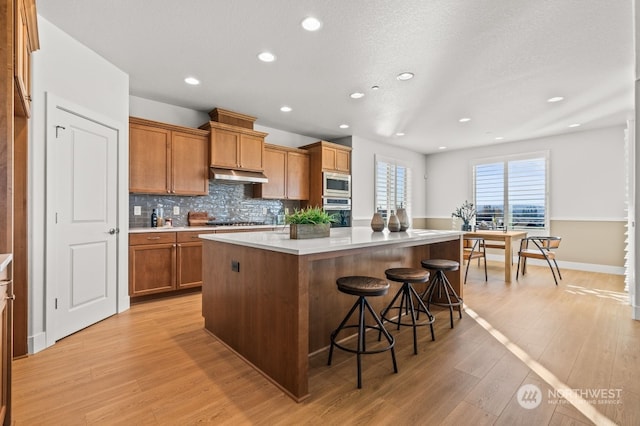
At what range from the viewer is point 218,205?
4.91m

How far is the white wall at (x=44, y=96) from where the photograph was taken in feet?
7.94

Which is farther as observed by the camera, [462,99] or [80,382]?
[462,99]

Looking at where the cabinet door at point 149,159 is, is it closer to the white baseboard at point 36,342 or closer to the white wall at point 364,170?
the white baseboard at point 36,342

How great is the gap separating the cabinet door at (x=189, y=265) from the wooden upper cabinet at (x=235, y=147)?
122 centimetres

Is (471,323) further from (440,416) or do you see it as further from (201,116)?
(201,116)

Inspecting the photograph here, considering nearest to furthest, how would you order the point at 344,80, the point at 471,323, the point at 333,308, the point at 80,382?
the point at 80,382
the point at 333,308
the point at 471,323
the point at 344,80

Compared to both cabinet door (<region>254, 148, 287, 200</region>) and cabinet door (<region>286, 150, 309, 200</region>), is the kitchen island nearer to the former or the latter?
cabinet door (<region>254, 148, 287, 200</region>)

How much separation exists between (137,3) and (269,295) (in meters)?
2.34

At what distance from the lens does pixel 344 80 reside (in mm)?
3582

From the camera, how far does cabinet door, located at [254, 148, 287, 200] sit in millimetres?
5176

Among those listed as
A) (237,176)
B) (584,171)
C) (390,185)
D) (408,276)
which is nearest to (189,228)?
(237,176)

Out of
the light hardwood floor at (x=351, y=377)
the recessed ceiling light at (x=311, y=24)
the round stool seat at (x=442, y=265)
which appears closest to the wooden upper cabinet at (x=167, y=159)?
the light hardwood floor at (x=351, y=377)

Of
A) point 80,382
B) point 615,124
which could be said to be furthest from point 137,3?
point 615,124

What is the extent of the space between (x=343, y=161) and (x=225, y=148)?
7.79 ft
